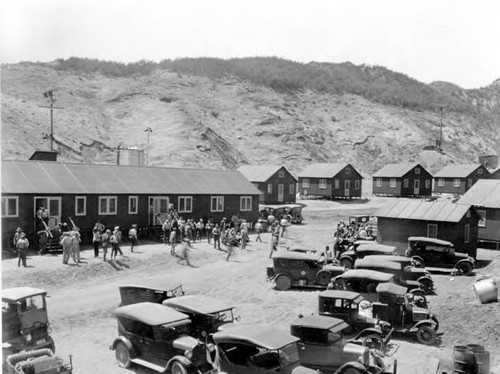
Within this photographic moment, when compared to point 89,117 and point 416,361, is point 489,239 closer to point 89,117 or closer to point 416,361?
point 416,361

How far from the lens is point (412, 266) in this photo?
28109 millimetres

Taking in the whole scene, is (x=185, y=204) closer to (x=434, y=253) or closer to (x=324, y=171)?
(x=434, y=253)

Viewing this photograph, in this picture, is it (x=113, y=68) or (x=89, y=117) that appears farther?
(x=113, y=68)

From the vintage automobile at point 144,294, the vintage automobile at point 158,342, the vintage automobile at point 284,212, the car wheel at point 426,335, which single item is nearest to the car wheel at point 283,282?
the vintage automobile at point 144,294

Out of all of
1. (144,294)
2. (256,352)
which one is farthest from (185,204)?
(256,352)

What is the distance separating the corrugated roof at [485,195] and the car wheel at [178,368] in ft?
96.0

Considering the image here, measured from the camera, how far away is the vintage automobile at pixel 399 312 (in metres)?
19.3

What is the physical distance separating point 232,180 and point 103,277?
20565 millimetres

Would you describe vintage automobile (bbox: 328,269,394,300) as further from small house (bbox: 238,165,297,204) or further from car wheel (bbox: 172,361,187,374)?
small house (bbox: 238,165,297,204)

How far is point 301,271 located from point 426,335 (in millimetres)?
8125

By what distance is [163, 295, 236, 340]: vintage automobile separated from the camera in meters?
16.6

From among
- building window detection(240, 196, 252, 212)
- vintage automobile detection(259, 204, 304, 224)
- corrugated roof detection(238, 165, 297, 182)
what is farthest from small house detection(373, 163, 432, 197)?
building window detection(240, 196, 252, 212)

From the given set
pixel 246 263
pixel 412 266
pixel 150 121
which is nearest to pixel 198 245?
pixel 246 263

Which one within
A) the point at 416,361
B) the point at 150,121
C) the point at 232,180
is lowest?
the point at 416,361
